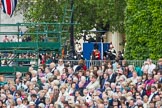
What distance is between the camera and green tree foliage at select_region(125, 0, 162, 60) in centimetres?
4362

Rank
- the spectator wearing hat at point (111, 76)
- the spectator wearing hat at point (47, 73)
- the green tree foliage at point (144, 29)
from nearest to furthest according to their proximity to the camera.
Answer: the spectator wearing hat at point (111, 76) < the spectator wearing hat at point (47, 73) < the green tree foliage at point (144, 29)

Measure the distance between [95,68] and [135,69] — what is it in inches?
56.6

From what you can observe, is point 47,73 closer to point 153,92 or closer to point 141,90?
point 141,90

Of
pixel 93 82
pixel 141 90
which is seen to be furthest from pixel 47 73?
pixel 141 90

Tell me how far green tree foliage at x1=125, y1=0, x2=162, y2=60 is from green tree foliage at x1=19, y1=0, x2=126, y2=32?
400 inches

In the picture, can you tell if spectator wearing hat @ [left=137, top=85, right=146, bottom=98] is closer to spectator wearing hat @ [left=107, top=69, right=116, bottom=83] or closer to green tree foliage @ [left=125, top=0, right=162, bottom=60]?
spectator wearing hat @ [left=107, top=69, right=116, bottom=83]

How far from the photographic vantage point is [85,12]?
57.8m

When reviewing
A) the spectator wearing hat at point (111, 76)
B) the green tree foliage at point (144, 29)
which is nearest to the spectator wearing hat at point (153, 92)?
the spectator wearing hat at point (111, 76)

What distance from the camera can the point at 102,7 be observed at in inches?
2174

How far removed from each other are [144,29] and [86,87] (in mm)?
8322

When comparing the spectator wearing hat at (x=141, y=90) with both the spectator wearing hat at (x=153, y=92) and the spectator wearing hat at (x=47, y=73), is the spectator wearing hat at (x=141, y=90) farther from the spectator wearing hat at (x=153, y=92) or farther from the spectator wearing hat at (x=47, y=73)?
the spectator wearing hat at (x=47, y=73)

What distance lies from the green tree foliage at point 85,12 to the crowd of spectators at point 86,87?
14027mm

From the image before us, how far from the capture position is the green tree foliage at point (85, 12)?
55.1 metres

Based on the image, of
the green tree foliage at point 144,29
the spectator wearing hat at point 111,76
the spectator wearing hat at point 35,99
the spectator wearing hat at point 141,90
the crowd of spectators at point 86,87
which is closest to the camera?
the crowd of spectators at point 86,87
